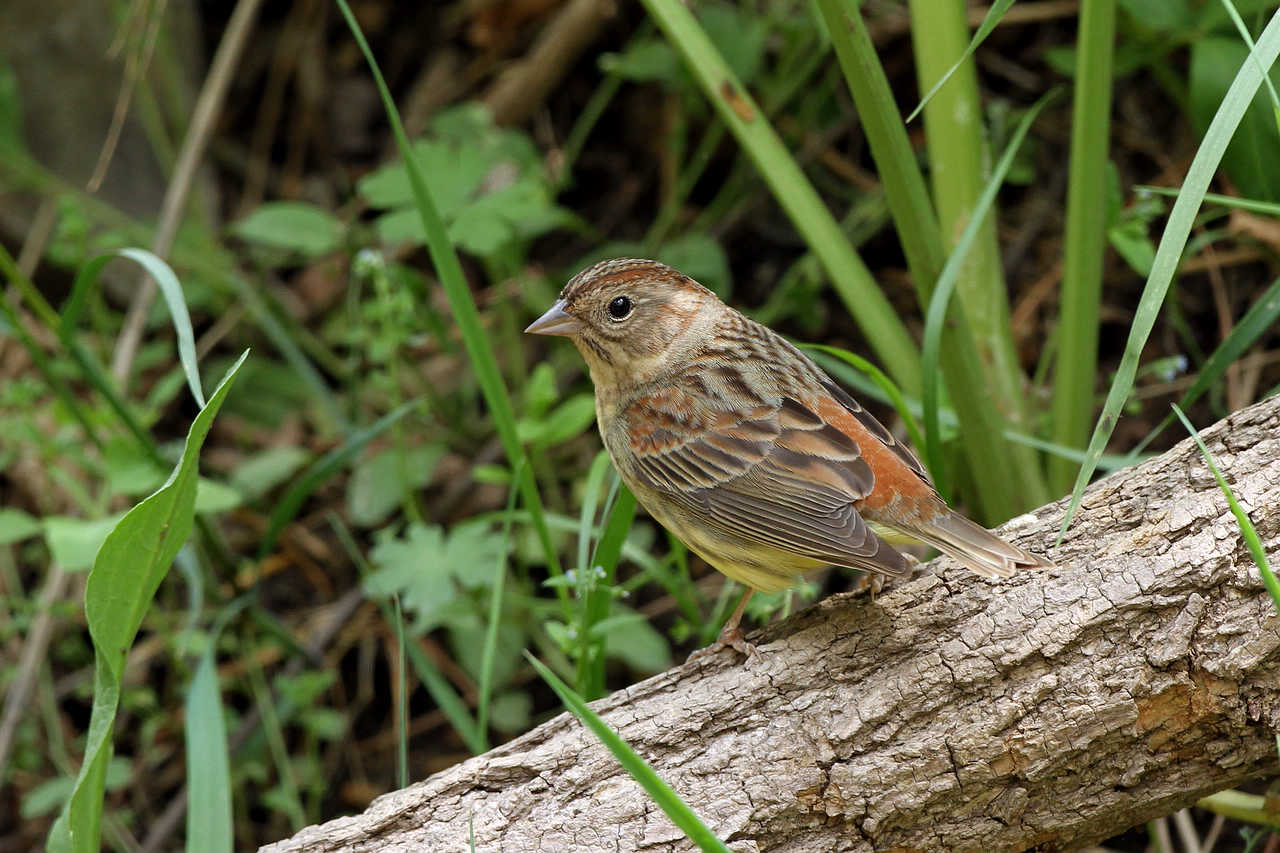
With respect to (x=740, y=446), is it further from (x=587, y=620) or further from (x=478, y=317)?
(x=478, y=317)

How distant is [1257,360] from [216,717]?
340 centimetres

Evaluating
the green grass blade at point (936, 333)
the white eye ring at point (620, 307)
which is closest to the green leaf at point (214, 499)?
the white eye ring at point (620, 307)

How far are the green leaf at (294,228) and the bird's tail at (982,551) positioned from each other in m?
3.00

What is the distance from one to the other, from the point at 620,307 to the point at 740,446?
0.55m

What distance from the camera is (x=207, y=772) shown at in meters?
2.85

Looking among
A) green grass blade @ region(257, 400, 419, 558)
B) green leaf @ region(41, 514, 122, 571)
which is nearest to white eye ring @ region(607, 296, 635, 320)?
green grass blade @ region(257, 400, 419, 558)

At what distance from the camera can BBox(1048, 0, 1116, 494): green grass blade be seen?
3.13 metres

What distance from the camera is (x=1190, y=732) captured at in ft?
7.76

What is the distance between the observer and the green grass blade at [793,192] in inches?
134

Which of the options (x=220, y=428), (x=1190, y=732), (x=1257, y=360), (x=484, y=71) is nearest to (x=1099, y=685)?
(x=1190, y=732)

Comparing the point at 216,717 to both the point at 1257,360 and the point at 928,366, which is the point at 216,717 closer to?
the point at 928,366

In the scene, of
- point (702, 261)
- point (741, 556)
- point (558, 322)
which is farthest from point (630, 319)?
point (702, 261)

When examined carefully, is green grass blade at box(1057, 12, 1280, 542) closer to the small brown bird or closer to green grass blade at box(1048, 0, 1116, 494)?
the small brown bird

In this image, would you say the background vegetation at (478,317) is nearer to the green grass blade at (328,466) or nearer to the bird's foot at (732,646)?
the green grass blade at (328,466)
